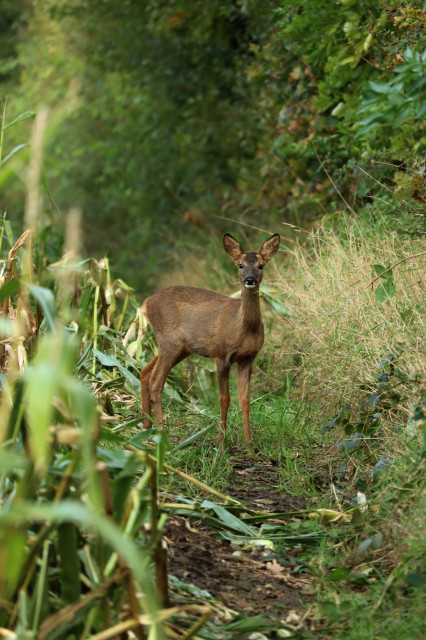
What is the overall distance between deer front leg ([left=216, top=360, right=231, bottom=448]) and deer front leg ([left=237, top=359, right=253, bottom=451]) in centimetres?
10

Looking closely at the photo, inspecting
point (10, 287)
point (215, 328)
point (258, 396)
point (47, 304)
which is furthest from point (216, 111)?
point (47, 304)

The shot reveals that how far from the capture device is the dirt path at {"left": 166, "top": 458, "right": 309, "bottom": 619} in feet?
11.5

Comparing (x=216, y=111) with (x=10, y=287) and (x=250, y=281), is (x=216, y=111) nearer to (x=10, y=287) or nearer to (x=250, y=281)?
(x=250, y=281)

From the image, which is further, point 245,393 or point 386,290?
point 245,393

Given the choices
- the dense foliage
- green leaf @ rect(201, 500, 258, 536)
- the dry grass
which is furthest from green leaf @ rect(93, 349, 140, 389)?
green leaf @ rect(201, 500, 258, 536)

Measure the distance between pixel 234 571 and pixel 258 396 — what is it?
3356 mm

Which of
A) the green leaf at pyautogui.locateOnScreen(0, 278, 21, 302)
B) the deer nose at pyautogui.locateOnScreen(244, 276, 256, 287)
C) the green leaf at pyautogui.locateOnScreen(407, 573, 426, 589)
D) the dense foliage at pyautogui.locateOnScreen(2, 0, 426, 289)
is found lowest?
the dense foliage at pyautogui.locateOnScreen(2, 0, 426, 289)

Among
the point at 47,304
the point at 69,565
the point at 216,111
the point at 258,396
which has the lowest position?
the point at 216,111

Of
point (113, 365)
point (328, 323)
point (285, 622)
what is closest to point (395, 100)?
point (285, 622)

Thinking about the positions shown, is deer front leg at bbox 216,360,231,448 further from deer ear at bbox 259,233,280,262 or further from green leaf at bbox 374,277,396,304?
green leaf at bbox 374,277,396,304

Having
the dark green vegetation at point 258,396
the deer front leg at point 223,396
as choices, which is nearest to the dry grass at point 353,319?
the dark green vegetation at point 258,396

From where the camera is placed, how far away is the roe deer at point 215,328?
6070mm

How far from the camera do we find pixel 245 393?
5977 millimetres

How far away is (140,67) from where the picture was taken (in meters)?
14.5
